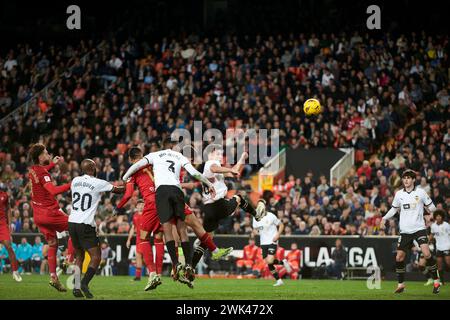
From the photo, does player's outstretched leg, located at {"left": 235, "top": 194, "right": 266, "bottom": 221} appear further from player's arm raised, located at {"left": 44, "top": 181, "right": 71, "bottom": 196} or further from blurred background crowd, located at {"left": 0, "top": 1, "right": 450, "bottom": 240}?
blurred background crowd, located at {"left": 0, "top": 1, "right": 450, "bottom": 240}

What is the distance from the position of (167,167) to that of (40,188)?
2.95 meters

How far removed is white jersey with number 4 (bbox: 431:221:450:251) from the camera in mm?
22314

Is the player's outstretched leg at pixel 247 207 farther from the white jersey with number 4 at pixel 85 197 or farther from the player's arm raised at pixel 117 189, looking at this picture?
the white jersey with number 4 at pixel 85 197

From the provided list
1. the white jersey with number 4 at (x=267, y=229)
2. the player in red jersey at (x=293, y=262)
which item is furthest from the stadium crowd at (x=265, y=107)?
the white jersey with number 4 at (x=267, y=229)

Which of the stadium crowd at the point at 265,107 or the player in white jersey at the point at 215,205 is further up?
the stadium crowd at the point at 265,107

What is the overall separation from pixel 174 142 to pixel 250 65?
1810 cm

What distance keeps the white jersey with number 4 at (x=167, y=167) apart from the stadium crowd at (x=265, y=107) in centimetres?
1044

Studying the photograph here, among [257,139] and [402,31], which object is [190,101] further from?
[402,31]

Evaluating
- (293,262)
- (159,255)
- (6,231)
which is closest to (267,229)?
(293,262)

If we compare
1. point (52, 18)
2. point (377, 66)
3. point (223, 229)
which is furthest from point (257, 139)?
point (52, 18)

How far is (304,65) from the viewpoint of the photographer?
32.1 metres

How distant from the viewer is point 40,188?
1644 centimetres

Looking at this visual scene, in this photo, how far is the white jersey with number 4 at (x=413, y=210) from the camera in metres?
17.2

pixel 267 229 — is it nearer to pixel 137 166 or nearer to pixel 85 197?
pixel 137 166
